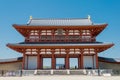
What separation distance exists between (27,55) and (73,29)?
8132mm

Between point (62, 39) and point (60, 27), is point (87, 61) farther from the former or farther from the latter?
point (60, 27)

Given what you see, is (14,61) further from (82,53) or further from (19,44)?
(82,53)

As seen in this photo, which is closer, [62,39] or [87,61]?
[87,61]

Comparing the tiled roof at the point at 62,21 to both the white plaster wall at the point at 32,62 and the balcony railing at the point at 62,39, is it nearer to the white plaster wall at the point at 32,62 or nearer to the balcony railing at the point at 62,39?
the balcony railing at the point at 62,39

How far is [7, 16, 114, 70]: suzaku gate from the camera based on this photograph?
31328 mm

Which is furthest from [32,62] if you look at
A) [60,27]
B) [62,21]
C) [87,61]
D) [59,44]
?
[62,21]

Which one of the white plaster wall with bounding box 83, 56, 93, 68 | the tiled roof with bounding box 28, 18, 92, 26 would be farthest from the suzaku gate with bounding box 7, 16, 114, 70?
the tiled roof with bounding box 28, 18, 92, 26

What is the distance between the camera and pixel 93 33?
115ft

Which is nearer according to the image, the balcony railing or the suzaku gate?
the suzaku gate

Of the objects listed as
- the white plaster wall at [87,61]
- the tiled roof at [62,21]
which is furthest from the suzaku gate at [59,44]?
the tiled roof at [62,21]

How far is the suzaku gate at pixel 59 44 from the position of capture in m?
31.3

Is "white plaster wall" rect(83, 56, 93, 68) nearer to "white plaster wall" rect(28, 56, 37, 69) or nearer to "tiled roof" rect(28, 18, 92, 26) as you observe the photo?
"tiled roof" rect(28, 18, 92, 26)

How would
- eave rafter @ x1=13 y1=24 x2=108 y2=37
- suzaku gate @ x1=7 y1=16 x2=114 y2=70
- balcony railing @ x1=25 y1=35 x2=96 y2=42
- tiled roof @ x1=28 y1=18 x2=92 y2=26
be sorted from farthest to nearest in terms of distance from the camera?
1. tiled roof @ x1=28 y1=18 x2=92 y2=26
2. balcony railing @ x1=25 y1=35 x2=96 y2=42
3. eave rafter @ x1=13 y1=24 x2=108 y2=37
4. suzaku gate @ x1=7 y1=16 x2=114 y2=70

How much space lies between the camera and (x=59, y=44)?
3166 cm
